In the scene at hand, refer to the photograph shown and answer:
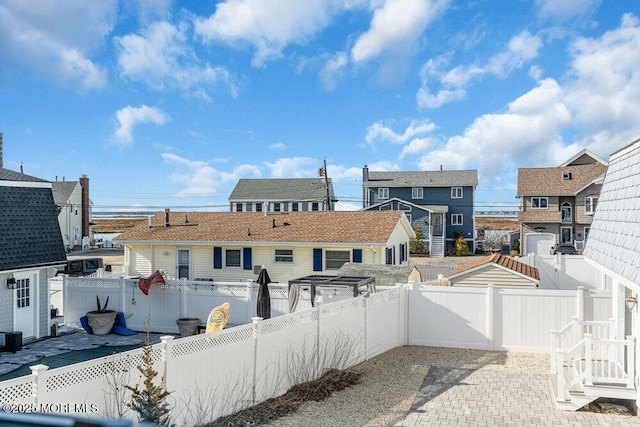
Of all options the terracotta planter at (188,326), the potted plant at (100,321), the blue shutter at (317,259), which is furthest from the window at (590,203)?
the potted plant at (100,321)

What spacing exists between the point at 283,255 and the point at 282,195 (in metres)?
29.7

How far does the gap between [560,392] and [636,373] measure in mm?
1174

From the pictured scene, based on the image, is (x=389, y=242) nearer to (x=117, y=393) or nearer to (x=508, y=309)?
(x=508, y=309)

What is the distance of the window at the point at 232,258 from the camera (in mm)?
24000

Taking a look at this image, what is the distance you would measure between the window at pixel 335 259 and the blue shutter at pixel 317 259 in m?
0.27

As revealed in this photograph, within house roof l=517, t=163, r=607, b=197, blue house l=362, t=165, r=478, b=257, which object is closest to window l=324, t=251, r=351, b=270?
Answer: blue house l=362, t=165, r=478, b=257

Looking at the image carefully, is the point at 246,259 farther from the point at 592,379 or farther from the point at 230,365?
the point at 592,379

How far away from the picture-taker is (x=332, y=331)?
33.2 ft

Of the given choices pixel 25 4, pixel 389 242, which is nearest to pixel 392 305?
pixel 389 242

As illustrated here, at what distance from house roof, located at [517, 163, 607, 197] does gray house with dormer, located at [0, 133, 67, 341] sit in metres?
35.7

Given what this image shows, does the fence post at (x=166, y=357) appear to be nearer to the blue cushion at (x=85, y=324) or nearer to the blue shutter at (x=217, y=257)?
the blue cushion at (x=85, y=324)

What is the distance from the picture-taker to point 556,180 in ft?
136

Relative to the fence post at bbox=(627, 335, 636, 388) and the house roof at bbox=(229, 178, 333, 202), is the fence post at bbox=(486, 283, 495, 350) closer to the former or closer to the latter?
the fence post at bbox=(627, 335, 636, 388)

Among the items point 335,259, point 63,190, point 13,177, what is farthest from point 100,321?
point 63,190
